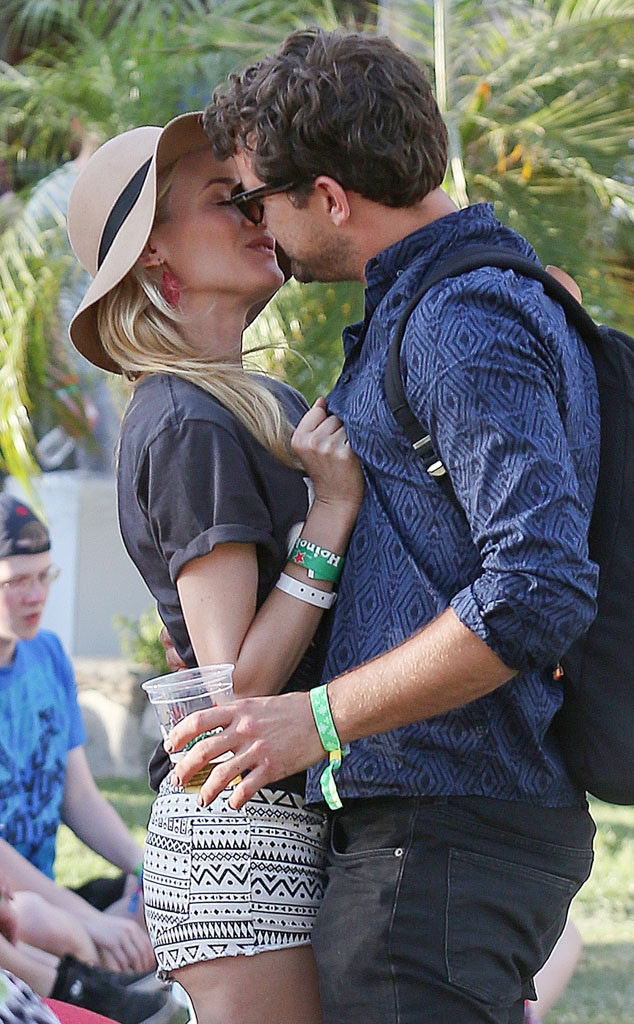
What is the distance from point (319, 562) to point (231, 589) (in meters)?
0.14

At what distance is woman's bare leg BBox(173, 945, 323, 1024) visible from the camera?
1.84 meters

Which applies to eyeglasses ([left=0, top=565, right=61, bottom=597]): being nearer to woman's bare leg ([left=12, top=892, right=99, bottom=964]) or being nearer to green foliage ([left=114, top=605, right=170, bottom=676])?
woman's bare leg ([left=12, top=892, right=99, bottom=964])

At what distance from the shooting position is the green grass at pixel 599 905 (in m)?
4.68

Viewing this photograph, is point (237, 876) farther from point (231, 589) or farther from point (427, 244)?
point (427, 244)

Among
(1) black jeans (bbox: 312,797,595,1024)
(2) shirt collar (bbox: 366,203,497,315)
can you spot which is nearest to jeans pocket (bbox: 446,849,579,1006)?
(1) black jeans (bbox: 312,797,595,1024)

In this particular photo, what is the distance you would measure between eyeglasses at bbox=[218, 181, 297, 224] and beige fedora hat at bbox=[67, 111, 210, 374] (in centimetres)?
15

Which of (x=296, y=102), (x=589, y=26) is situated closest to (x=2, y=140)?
(x=589, y=26)

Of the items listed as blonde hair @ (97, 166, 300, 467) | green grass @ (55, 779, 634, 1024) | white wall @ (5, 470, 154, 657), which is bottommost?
white wall @ (5, 470, 154, 657)

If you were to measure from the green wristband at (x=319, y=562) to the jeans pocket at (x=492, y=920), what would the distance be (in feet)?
1.41

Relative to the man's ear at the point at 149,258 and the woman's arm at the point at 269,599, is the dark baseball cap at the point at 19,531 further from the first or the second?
the woman's arm at the point at 269,599

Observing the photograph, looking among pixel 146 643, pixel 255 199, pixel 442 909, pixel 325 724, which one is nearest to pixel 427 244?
pixel 255 199

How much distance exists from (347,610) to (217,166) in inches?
34.4

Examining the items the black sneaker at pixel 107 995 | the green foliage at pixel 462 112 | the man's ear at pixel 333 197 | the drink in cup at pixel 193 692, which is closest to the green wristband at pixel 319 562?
the drink in cup at pixel 193 692

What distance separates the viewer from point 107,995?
3.98 meters
